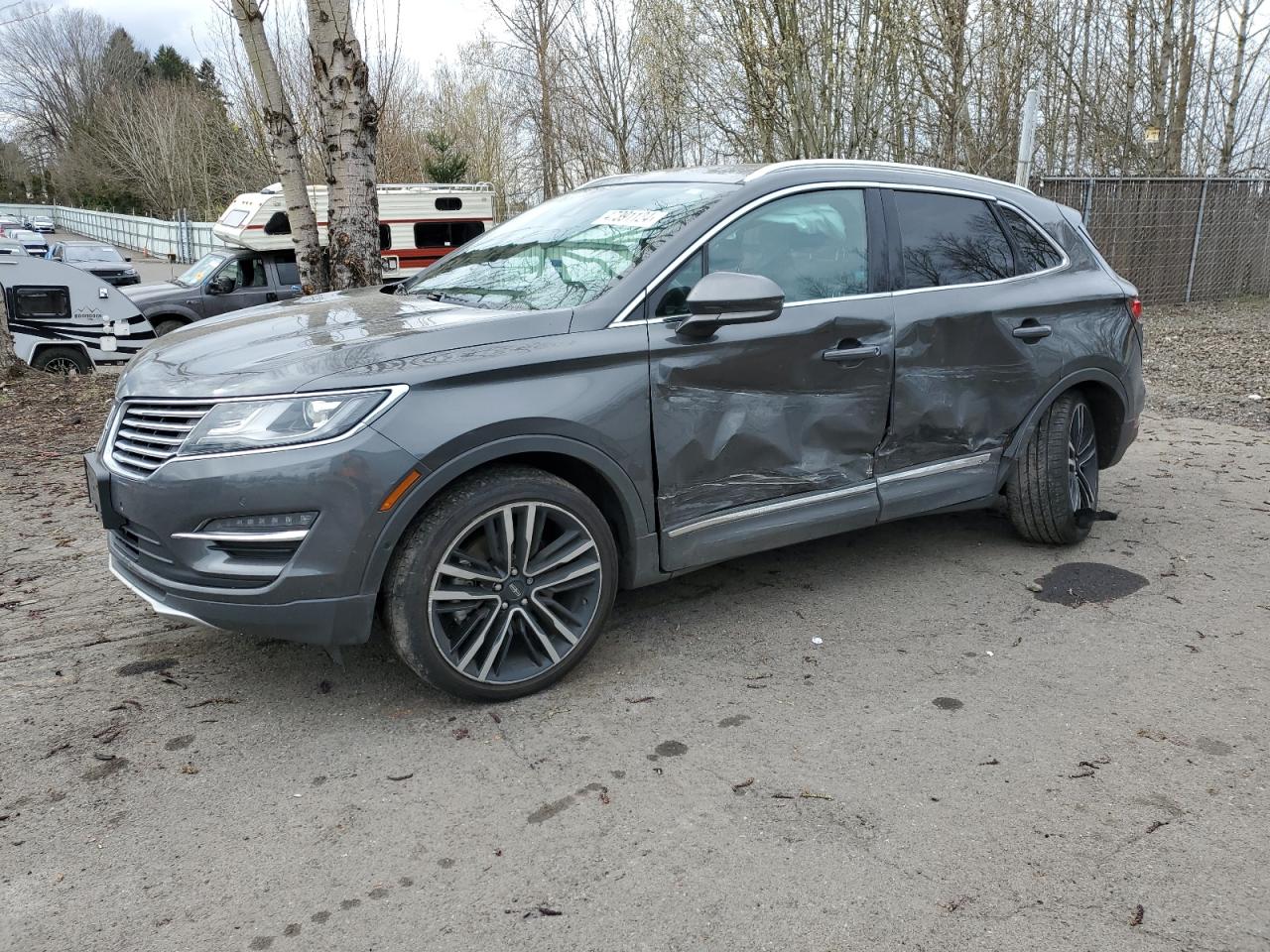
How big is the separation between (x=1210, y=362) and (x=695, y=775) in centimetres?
1018

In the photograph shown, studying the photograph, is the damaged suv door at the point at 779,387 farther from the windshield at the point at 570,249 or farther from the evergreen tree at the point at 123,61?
the evergreen tree at the point at 123,61

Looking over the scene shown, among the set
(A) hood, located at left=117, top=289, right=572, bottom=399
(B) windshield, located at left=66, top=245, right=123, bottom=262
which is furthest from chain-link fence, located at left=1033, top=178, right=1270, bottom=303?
(B) windshield, located at left=66, top=245, right=123, bottom=262

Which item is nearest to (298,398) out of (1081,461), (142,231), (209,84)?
(1081,461)

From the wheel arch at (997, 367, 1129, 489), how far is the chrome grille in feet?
11.5

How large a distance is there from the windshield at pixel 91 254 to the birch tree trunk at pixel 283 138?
67.4 feet

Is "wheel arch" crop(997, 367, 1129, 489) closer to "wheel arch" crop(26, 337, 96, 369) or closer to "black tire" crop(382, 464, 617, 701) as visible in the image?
"black tire" crop(382, 464, 617, 701)

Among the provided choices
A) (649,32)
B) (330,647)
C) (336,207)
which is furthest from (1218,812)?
(649,32)

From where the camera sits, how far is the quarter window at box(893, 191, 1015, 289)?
4.35 metres

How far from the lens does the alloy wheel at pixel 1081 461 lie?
4.94m

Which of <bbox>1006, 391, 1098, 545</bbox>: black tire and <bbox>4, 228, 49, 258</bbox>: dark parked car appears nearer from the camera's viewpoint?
<bbox>1006, 391, 1098, 545</bbox>: black tire

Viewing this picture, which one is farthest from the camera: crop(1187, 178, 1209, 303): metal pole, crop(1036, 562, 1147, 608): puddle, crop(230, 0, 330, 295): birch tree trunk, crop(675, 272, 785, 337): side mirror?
crop(1187, 178, 1209, 303): metal pole

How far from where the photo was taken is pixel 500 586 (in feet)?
10.9

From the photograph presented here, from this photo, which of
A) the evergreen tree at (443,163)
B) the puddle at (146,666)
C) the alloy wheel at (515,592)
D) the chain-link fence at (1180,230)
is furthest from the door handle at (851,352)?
the evergreen tree at (443,163)

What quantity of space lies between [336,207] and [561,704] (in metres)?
5.69
